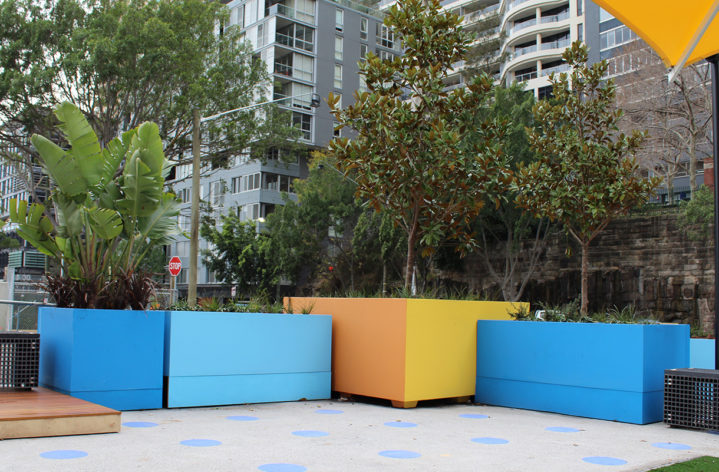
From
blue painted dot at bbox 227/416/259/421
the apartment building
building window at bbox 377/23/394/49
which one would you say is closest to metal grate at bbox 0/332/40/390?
blue painted dot at bbox 227/416/259/421

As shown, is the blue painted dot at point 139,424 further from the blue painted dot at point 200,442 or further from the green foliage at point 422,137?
the green foliage at point 422,137

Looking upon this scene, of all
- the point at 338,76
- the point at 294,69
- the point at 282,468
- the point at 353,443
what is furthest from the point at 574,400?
the point at 338,76

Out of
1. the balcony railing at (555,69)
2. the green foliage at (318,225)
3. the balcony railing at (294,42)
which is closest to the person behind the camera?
the green foliage at (318,225)

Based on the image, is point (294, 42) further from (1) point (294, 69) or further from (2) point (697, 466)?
(2) point (697, 466)

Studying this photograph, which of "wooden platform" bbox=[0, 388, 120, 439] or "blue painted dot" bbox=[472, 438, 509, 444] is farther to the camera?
"blue painted dot" bbox=[472, 438, 509, 444]

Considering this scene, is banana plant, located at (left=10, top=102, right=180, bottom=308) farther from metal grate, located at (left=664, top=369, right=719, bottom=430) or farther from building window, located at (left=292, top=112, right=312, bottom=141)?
building window, located at (left=292, top=112, right=312, bottom=141)

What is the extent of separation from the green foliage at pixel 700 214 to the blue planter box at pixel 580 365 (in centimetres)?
1900

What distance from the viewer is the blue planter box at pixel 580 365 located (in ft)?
23.6

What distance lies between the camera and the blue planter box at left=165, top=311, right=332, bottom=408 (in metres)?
7.18

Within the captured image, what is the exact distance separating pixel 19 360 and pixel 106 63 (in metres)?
17.5

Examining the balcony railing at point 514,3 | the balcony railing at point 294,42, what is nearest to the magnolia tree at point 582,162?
the balcony railing at point 294,42

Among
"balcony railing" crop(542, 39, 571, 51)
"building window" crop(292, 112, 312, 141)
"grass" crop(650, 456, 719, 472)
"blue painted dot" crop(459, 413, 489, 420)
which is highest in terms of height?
"balcony railing" crop(542, 39, 571, 51)

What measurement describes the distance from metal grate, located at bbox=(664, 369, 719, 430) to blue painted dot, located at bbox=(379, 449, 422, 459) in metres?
3.32

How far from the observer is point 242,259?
40.9 metres
